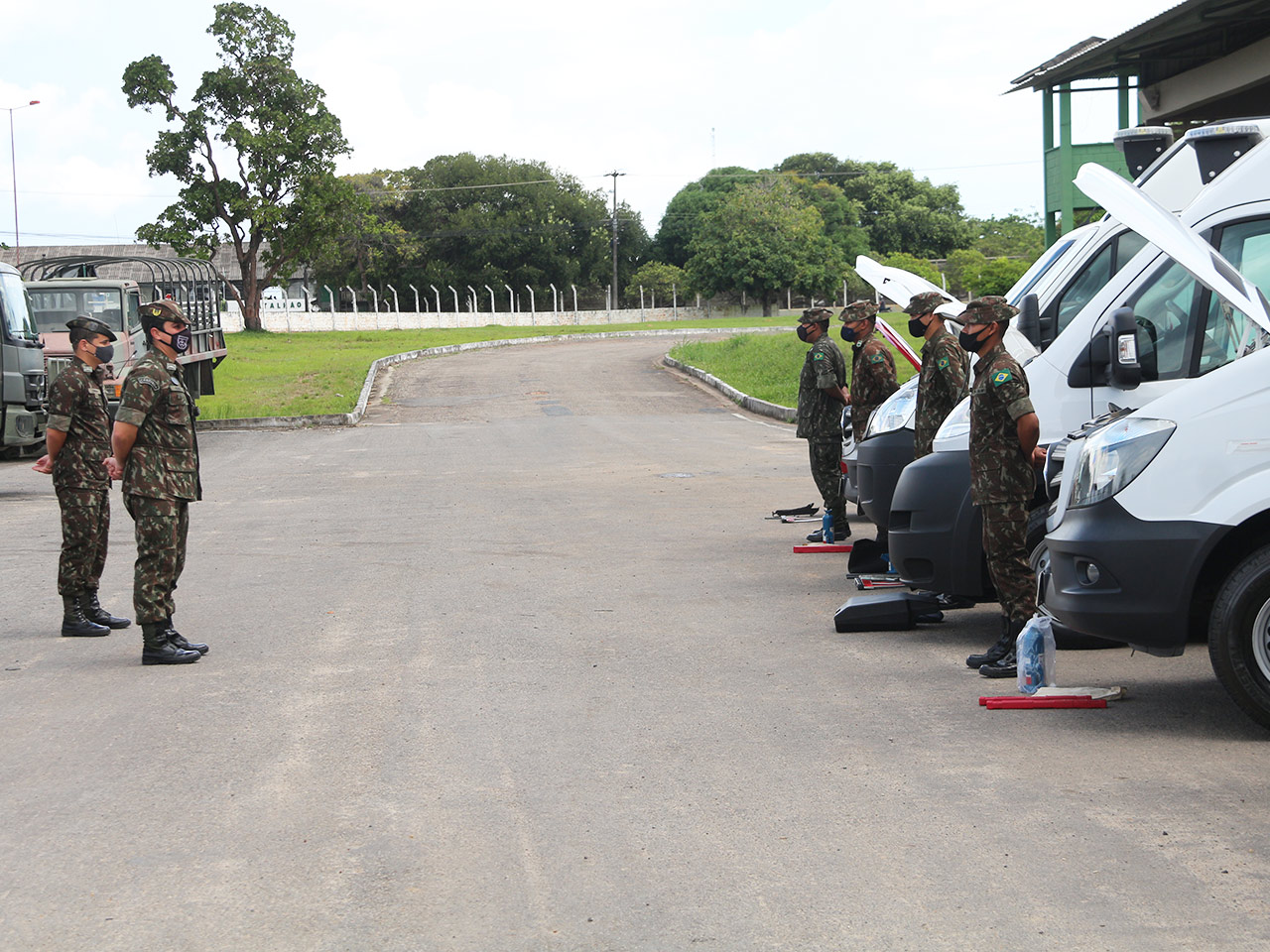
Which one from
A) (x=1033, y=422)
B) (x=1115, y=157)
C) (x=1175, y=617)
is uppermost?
(x=1115, y=157)

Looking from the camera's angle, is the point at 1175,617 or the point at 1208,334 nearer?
the point at 1175,617

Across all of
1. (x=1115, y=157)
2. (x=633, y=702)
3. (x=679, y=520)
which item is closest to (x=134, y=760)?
(x=633, y=702)

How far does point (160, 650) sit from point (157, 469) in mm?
969

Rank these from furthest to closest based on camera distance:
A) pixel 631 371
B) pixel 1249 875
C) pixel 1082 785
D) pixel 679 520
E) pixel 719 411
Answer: pixel 631 371, pixel 719 411, pixel 679 520, pixel 1082 785, pixel 1249 875

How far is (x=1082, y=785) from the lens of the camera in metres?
4.89

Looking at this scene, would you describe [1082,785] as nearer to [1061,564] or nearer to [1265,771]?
[1265,771]

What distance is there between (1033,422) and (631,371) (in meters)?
29.8

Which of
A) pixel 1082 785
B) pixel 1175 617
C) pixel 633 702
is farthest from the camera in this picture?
pixel 633 702

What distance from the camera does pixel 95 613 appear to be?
27.1 feet

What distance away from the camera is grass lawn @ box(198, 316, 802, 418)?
27250mm

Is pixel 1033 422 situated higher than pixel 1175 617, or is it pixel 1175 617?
pixel 1033 422

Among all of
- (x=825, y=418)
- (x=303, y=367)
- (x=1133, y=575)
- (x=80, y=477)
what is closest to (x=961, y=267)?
(x=303, y=367)

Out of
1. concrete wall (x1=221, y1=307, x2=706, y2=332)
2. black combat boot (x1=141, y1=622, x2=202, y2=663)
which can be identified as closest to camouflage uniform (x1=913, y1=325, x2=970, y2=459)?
black combat boot (x1=141, y1=622, x2=202, y2=663)

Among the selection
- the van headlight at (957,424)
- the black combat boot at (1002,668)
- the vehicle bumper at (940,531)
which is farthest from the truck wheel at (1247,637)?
the van headlight at (957,424)
